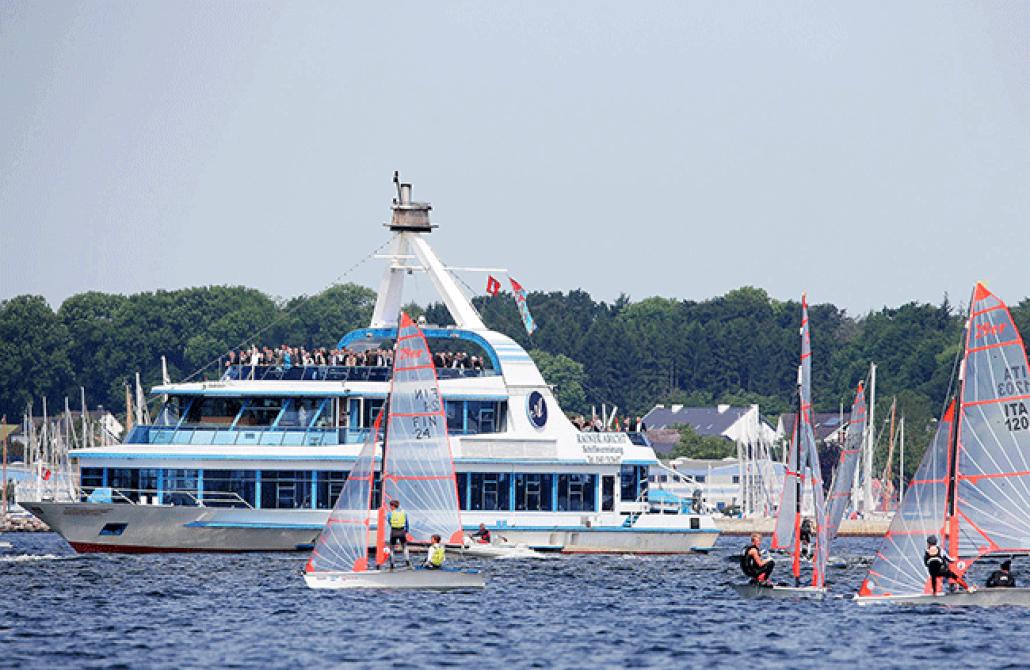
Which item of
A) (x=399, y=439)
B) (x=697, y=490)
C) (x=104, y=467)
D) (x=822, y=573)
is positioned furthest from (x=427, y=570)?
(x=697, y=490)

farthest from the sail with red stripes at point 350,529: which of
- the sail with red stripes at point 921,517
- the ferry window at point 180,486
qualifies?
the ferry window at point 180,486

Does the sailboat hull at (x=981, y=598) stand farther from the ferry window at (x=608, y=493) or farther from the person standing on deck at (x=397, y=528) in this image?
the ferry window at (x=608, y=493)

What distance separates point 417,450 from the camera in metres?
52.8

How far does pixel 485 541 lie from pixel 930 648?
2626cm

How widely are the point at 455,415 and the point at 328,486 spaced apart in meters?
4.79

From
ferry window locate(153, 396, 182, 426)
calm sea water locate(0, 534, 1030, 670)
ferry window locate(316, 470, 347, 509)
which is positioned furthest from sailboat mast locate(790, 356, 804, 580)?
ferry window locate(153, 396, 182, 426)

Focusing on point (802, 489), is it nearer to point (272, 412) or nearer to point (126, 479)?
point (272, 412)

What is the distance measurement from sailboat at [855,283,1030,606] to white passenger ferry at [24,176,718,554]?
2330 cm

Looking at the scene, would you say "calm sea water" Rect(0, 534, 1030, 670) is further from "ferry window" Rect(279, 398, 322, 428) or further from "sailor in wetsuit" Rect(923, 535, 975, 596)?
"ferry window" Rect(279, 398, 322, 428)

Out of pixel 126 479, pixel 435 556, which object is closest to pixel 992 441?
pixel 435 556

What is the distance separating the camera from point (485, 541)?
66.2m

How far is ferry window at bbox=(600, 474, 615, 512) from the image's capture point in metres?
70.9

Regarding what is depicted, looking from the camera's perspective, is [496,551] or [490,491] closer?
[496,551]

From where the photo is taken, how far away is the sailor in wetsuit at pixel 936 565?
4616cm
